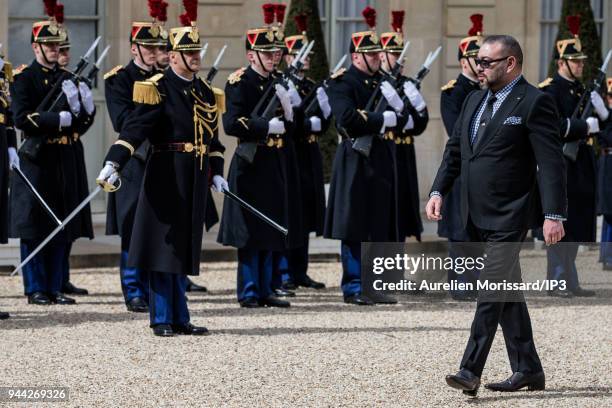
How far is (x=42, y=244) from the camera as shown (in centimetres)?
1102

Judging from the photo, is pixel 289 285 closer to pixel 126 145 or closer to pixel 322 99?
pixel 322 99

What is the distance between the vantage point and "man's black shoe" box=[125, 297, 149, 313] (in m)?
10.8

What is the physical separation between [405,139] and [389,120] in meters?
0.70

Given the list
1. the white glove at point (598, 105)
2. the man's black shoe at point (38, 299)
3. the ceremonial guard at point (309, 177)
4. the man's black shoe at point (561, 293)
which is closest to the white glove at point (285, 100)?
Answer: the ceremonial guard at point (309, 177)

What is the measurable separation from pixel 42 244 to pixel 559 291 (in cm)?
367

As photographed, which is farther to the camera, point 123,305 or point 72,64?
point 72,64

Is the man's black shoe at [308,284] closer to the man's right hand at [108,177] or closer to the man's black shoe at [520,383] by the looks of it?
the man's right hand at [108,177]

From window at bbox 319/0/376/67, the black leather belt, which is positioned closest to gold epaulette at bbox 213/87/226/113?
the black leather belt

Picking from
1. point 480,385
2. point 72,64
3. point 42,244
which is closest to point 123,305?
point 42,244

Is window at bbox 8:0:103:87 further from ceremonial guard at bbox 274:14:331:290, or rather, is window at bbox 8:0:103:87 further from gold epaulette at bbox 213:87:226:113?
gold epaulette at bbox 213:87:226:113

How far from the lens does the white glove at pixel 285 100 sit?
11172mm

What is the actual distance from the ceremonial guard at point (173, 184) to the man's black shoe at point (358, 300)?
77.7 inches

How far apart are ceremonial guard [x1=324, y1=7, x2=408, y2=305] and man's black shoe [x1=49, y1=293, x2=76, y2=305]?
6.04 ft

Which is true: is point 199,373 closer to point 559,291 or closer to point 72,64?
point 559,291
